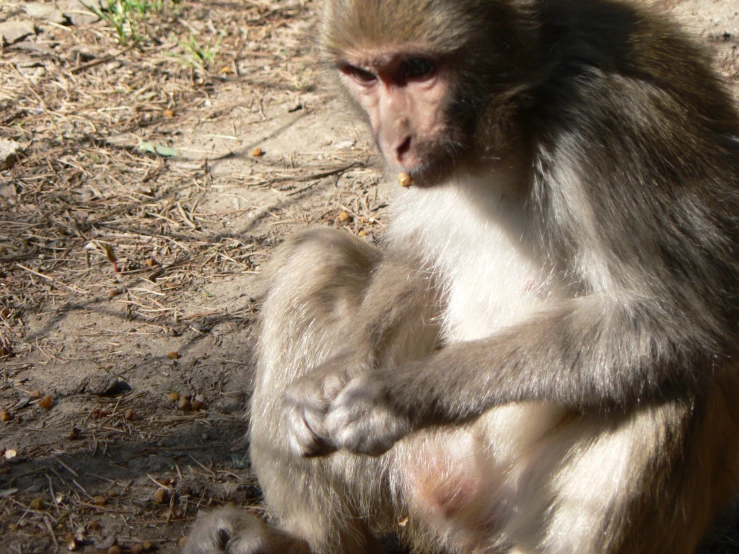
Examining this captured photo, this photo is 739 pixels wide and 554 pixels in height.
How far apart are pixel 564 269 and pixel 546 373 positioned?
0.48m

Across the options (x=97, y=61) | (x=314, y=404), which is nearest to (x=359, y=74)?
(x=314, y=404)

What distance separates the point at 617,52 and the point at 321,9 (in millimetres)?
1151

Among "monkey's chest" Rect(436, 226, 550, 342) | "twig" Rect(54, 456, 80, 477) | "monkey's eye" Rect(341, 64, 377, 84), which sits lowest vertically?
"twig" Rect(54, 456, 80, 477)

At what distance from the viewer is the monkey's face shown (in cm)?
319

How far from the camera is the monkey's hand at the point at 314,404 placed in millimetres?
3420

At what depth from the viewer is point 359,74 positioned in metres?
3.44

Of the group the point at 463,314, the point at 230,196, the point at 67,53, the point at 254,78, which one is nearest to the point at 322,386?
the point at 463,314

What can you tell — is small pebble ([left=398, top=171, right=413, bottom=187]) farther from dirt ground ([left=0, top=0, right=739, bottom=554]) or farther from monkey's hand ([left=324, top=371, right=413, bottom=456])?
dirt ground ([left=0, top=0, right=739, bottom=554])

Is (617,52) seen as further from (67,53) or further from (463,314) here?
(67,53)

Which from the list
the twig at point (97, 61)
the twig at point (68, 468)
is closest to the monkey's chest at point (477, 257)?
the twig at point (68, 468)

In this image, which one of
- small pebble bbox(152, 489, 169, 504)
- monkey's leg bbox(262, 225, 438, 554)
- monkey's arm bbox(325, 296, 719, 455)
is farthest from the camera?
small pebble bbox(152, 489, 169, 504)

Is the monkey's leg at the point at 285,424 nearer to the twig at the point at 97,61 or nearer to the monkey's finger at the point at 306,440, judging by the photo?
the monkey's finger at the point at 306,440

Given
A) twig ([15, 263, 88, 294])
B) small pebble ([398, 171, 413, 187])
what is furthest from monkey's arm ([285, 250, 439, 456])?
twig ([15, 263, 88, 294])

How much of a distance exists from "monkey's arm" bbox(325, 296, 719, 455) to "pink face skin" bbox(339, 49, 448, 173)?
728mm
